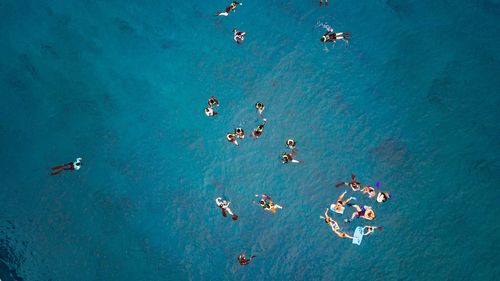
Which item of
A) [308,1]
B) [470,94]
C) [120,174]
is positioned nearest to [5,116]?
[120,174]

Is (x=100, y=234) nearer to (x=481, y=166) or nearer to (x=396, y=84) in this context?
(x=396, y=84)

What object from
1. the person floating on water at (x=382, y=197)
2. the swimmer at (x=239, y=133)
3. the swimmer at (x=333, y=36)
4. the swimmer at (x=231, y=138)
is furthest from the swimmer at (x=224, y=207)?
the swimmer at (x=333, y=36)

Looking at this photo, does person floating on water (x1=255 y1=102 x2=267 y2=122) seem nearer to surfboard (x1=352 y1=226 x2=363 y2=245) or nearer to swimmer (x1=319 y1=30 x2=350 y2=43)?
swimmer (x1=319 y1=30 x2=350 y2=43)

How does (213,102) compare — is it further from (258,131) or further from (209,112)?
(258,131)

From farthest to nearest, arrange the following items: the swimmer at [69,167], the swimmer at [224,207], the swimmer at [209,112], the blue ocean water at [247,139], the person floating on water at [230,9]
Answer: the person floating on water at [230,9] → the swimmer at [69,167] → the swimmer at [209,112] → the swimmer at [224,207] → the blue ocean water at [247,139]

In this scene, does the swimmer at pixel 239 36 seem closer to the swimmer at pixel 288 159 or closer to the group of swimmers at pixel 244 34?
the group of swimmers at pixel 244 34

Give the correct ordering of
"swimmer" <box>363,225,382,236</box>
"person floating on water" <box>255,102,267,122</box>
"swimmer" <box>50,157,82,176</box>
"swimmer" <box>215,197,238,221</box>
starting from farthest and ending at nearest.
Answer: "swimmer" <box>50,157,82,176</box> < "person floating on water" <box>255,102,267,122</box> < "swimmer" <box>215,197,238,221</box> < "swimmer" <box>363,225,382,236</box>

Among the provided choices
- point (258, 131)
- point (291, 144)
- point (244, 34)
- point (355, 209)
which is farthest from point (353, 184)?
point (244, 34)

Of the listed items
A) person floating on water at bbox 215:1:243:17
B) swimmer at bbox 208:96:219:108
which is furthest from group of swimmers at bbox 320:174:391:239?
person floating on water at bbox 215:1:243:17

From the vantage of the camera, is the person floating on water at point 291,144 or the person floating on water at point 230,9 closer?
the person floating on water at point 291,144
